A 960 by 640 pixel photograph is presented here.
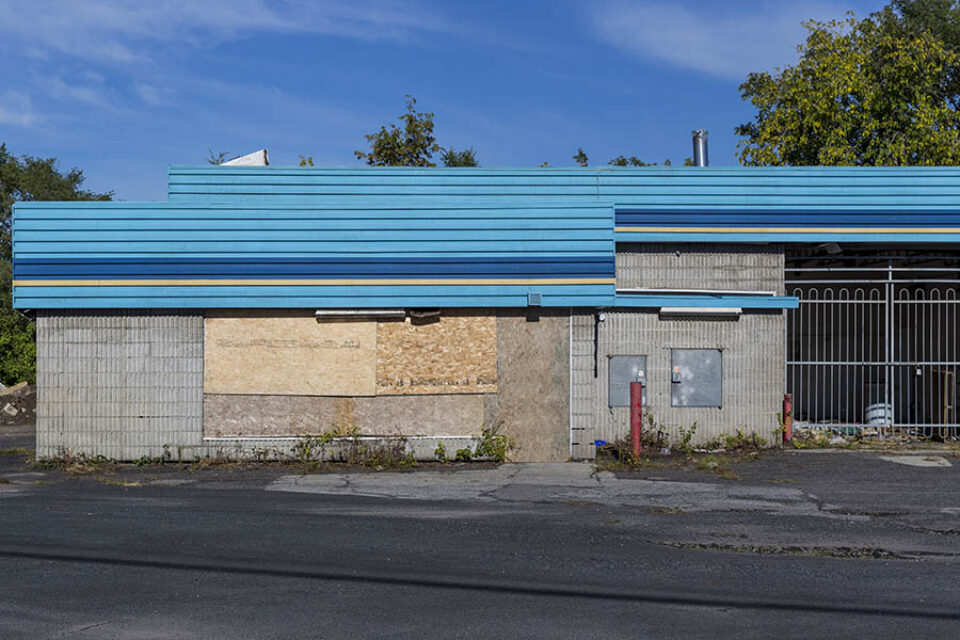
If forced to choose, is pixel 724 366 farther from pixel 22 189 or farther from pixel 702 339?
pixel 22 189

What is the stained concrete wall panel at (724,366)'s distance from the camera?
16.8m

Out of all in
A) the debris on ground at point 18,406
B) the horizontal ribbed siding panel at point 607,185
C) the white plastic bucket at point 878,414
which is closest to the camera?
the horizontal ribbed siding panel at point 607,185

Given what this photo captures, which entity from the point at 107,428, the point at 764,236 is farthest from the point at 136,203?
the point at 764,236

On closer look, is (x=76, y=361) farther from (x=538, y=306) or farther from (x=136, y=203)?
(x=538, y=306)

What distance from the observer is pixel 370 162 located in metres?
36.1

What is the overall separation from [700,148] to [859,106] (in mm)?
15023

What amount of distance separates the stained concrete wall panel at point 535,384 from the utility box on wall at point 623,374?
1.83 m

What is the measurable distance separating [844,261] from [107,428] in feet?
47.5

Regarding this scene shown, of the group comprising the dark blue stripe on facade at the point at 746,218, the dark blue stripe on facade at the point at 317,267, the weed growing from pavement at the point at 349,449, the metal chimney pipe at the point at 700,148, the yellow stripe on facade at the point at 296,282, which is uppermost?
the metal chimney pipe at the point at 700,148

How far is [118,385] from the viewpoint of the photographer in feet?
49.6

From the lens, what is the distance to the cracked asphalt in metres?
6.64

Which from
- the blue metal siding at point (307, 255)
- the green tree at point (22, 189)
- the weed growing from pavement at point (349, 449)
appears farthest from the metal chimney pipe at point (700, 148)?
the green tree at point (22, 189)

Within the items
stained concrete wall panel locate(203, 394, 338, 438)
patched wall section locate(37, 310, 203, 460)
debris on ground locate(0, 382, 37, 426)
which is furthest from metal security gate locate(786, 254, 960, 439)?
debris on ground locate(0, 382, 37, 426)

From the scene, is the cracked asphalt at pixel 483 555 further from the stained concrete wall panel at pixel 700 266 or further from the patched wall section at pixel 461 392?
the stained concrete wall panel at pixel 700 266
